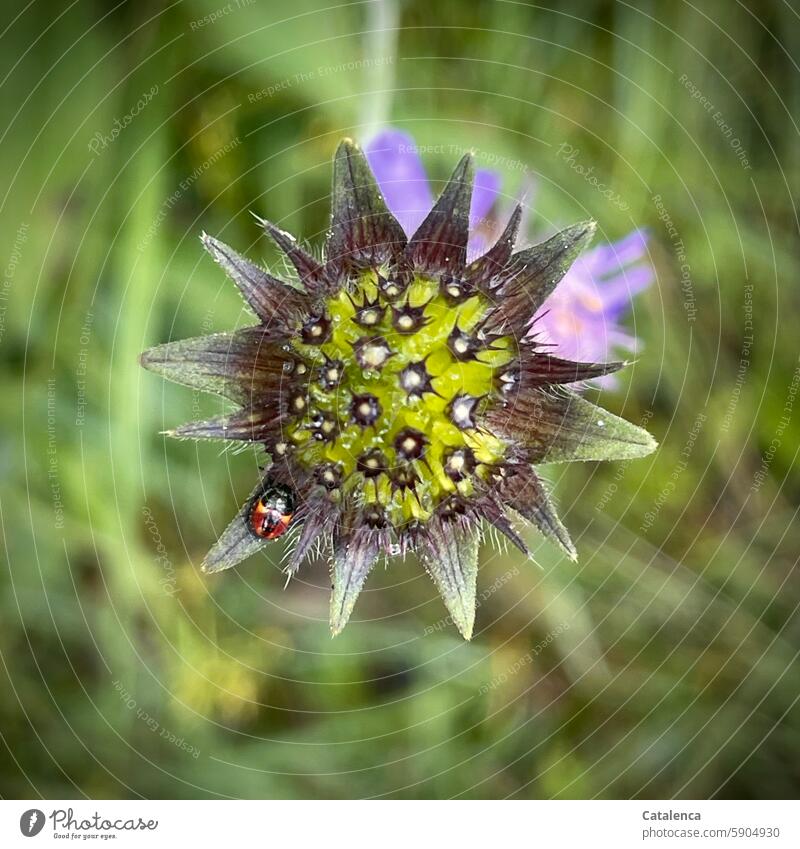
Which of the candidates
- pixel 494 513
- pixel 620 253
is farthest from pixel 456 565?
pixel 620 253

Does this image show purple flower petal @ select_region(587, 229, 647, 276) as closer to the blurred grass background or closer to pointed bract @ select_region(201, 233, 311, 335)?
the blurred grass background

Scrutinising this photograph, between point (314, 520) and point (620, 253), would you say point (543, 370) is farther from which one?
point (620, 253)

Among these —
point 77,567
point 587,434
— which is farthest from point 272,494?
point 77,567

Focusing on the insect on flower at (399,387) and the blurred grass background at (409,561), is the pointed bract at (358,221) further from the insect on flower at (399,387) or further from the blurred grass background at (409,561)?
the blurred grass background at (409,561)

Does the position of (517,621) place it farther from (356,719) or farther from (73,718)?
(73,718)
